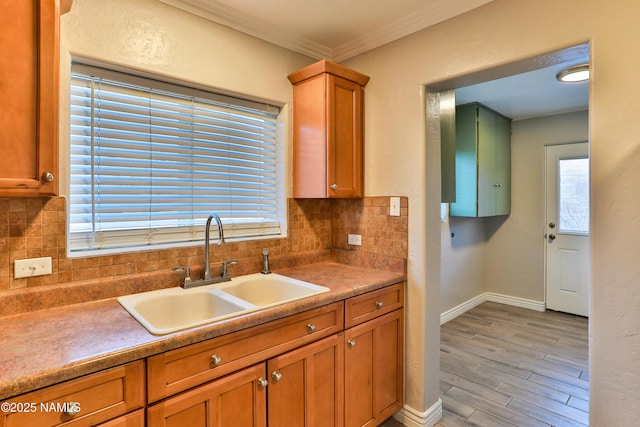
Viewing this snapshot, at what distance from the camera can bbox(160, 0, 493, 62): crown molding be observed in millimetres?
1812

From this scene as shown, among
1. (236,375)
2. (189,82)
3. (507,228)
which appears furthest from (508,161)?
(236,375)

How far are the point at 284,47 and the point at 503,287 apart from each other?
158 inches

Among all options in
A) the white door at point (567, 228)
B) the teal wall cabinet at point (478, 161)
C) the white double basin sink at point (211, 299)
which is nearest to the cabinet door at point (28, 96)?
the white double basin sink at point (211, 299)

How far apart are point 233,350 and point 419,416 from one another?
138cm

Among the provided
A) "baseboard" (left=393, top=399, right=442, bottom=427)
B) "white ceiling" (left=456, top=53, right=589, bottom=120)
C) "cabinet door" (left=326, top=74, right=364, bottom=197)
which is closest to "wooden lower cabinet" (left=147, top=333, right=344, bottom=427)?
"baseboard" (left=393, top=399, right=442, bottom=427)

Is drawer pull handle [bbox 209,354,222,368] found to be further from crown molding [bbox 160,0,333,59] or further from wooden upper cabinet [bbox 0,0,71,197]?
crown molding [bbox 160,0,333,59]

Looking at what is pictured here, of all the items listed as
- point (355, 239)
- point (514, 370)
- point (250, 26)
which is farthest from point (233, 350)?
point (514, 370)

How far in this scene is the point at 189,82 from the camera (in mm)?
1851

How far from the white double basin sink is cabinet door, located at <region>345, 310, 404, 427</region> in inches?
15.7

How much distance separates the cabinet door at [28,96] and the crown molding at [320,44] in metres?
0.76

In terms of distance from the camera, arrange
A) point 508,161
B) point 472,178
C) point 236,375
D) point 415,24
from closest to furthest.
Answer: point 236,375
point 415,24
point 472,178
point 508,161

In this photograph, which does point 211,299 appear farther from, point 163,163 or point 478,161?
point 478,161

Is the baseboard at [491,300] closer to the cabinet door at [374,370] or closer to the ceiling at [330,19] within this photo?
the cabinet door at [374,370]

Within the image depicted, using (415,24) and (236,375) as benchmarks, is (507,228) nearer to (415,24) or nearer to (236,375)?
(415,24)
